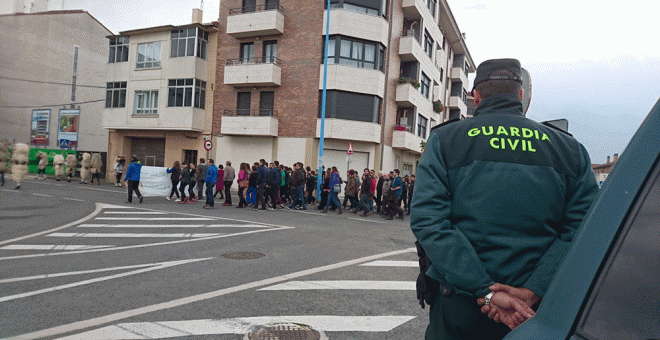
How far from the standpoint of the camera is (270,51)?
26.6m

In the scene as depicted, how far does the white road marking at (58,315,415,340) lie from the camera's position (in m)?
3.49

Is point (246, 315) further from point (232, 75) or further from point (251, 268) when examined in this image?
point (232, 75)

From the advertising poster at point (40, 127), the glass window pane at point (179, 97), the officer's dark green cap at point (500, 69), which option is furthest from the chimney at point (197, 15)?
the officer's dark green cap at point (500, 69)

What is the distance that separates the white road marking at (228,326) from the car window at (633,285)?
117 inches

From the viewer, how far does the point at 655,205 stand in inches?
40.1

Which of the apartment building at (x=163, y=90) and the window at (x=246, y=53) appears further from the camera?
the apartment building at (x=163, y=90)

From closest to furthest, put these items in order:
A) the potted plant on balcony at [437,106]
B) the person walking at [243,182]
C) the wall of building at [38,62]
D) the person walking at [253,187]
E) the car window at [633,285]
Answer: the car window at [633,285]
the wall of building at [38,62]
the person walking at [253,187]
the person walking at [243,182]
the potted plant on balcony at [437,106]

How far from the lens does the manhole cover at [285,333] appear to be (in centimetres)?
350

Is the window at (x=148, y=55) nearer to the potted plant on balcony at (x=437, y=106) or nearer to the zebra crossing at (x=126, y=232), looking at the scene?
the zebra crossing at (x=126, y=232)

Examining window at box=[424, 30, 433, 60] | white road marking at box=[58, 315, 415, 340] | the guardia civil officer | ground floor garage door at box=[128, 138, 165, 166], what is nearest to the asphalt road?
white road marking at box=[58, 315, 415, 340]

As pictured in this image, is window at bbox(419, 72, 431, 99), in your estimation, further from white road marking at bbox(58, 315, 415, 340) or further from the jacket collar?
the jacket collar

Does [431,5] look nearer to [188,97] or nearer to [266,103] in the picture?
[266,103]

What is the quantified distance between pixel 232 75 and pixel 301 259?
21388 millimetres

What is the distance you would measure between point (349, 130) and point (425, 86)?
1015 cm
